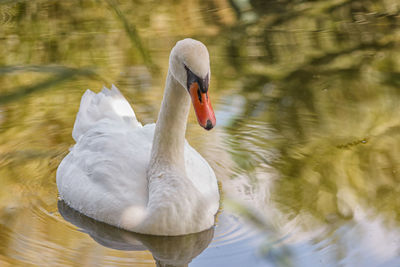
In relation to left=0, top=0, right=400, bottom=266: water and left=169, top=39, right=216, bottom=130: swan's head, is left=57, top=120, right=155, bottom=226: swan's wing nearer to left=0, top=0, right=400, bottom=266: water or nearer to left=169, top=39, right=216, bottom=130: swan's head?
left=0, top=0, right=400, bottom=266: water

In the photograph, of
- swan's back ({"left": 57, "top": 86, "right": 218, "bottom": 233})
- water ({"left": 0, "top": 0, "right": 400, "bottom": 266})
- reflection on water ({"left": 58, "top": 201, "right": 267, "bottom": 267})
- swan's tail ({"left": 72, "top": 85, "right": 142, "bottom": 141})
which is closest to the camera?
reflection on water ({"left": 58, "top": 201, "right": 267, "bottom": 267})

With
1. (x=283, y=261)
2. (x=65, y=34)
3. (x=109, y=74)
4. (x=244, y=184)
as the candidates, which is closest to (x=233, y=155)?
(x=244, y=184)

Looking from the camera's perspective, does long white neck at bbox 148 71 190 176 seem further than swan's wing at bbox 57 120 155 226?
No

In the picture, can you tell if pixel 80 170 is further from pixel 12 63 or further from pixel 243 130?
pixel 12 63

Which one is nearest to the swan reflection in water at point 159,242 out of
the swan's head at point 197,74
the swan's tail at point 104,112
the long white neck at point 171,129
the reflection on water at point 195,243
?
the reflection on water at point 195,243

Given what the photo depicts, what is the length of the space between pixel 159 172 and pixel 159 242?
47 centimetres

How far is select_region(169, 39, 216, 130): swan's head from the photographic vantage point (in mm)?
3711

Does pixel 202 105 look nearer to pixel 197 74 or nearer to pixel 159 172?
pixel 197 74

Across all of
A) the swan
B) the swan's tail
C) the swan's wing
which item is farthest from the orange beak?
the swan's tail

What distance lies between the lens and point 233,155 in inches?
203

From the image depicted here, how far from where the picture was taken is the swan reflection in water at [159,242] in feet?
13.1

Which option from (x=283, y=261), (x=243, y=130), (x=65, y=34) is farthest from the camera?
(x=65, y=34)

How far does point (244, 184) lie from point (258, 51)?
3.25m

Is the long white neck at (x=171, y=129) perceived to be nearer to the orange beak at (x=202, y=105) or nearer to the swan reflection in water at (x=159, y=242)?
the orange beak at (x=202, y=105)
